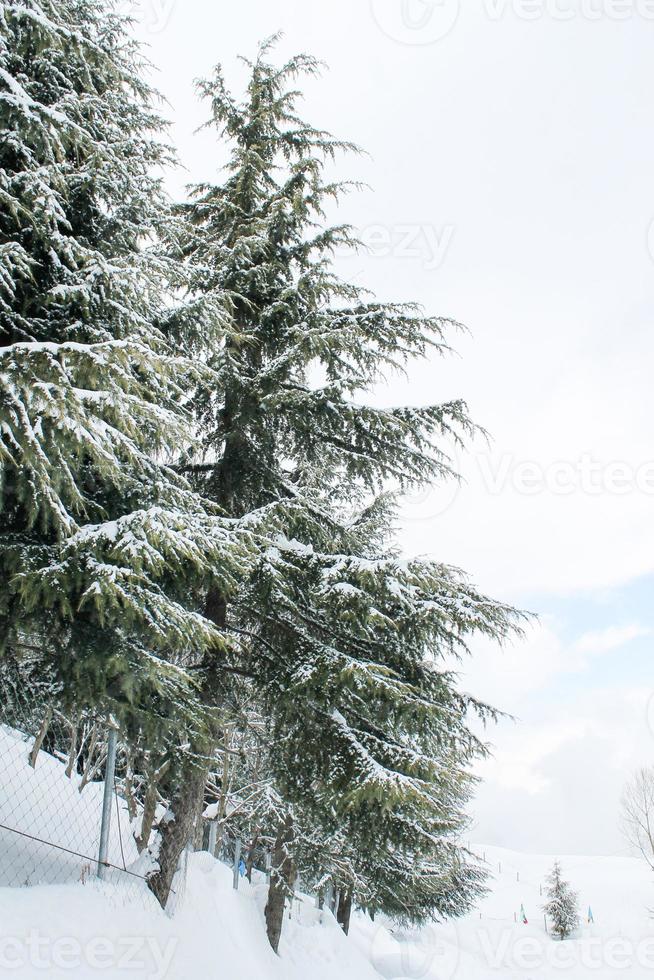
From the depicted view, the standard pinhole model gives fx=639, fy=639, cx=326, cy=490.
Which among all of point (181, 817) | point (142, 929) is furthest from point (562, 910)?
point (142, 929)

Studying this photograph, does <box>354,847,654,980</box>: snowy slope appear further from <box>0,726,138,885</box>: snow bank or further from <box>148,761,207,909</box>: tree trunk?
<box>148,761,207,909</box>: tree trunk

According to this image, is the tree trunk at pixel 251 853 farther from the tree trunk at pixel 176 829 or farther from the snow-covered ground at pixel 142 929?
the tree trunk at pixel 176 829

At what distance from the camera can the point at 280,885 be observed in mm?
12008

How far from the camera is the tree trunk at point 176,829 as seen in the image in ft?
21.2

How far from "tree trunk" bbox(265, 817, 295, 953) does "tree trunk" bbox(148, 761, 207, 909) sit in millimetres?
5790

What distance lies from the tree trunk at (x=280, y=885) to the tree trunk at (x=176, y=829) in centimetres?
579

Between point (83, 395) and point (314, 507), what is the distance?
3.77m

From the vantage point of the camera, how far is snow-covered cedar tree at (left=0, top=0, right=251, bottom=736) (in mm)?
3914

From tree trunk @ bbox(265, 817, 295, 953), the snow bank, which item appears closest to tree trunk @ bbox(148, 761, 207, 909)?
the snow bank

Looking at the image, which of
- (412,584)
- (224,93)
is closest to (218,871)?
(412,584)

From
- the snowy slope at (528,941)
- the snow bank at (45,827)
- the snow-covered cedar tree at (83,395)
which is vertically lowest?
the snowy slope at (528,941)

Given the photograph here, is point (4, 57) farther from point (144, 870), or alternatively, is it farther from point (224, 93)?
point (144, 870)

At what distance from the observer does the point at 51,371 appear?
3.66 meters

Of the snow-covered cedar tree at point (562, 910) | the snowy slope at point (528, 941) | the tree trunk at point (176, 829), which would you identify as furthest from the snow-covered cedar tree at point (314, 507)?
the snow-covered cedar tree at point (562, 910)
